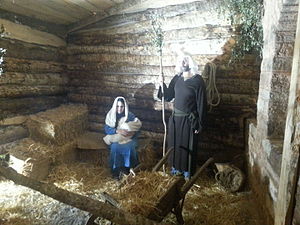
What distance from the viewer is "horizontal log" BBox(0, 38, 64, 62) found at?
175 inches

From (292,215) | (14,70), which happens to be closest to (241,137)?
(292,215)

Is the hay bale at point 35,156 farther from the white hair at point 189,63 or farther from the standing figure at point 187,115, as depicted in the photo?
the white hair at point 189,63

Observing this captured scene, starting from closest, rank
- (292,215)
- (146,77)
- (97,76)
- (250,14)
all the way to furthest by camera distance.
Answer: (292,215)
(250,14)
(146,77)
(97,76)

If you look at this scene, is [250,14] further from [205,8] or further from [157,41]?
[157,41]

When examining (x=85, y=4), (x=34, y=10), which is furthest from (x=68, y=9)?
(x=34, y=10)

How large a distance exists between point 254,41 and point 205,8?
3.52 ft

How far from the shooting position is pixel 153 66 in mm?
5102

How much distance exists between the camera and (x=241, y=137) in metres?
4.55

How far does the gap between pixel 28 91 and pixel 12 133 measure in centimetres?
90

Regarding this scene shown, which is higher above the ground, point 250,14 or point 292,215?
point 250,14

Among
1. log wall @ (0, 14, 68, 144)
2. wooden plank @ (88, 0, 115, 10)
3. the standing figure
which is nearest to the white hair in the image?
the standing figure

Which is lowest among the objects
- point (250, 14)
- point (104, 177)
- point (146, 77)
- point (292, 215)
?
point (104, 177)

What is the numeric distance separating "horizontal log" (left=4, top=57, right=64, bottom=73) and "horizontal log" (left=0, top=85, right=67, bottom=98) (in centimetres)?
33

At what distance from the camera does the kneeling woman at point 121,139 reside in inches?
176
